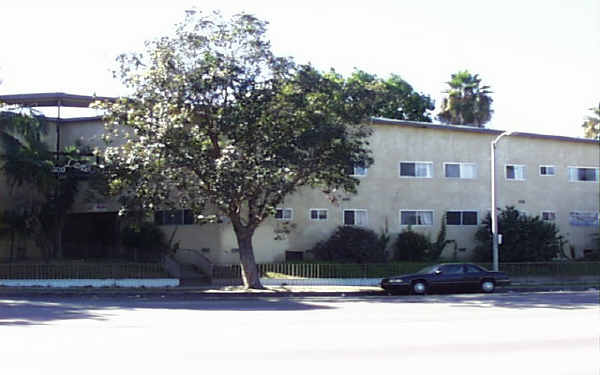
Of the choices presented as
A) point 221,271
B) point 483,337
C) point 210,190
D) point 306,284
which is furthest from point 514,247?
point 483,337

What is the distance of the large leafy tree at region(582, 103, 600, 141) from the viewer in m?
54.7

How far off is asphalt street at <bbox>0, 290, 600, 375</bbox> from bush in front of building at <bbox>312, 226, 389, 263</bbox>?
11.6 m

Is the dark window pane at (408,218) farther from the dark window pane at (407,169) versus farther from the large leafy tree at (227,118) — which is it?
the large leafy tree at (227,118)

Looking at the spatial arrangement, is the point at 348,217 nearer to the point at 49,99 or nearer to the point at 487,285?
the point at 487,285

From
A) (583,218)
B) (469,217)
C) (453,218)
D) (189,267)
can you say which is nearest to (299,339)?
(189,267)

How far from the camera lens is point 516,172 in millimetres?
35344

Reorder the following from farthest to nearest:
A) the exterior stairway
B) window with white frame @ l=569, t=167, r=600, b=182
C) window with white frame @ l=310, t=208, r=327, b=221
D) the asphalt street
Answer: window with white frame @ l=569, t=167, r=600, b=182 < window with white frame @ l=310, t=208, r=327, b=221 < the exterior stairway < the asphalt street

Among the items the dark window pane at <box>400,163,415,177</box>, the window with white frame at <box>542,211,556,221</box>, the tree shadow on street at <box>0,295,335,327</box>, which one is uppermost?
the dark window pane at <box>400,163,415,177</box>

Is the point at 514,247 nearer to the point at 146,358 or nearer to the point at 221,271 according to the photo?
the point at 221,271

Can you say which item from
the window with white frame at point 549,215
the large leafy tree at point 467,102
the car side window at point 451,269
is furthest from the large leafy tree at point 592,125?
the car side window at point 451,269

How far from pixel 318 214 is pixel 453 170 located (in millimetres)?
7594

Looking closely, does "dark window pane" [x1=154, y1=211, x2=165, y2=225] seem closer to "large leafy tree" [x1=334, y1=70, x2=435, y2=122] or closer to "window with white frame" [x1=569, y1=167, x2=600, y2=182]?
"large leafy tree" [x1=334, y1=70, x2=435, y2=122]

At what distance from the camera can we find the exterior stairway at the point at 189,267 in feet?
94.6

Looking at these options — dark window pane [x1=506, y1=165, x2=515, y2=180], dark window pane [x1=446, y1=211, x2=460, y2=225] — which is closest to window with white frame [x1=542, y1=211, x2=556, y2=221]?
dark window pane [x1=506, y1=165, x2=515, y2=180]
